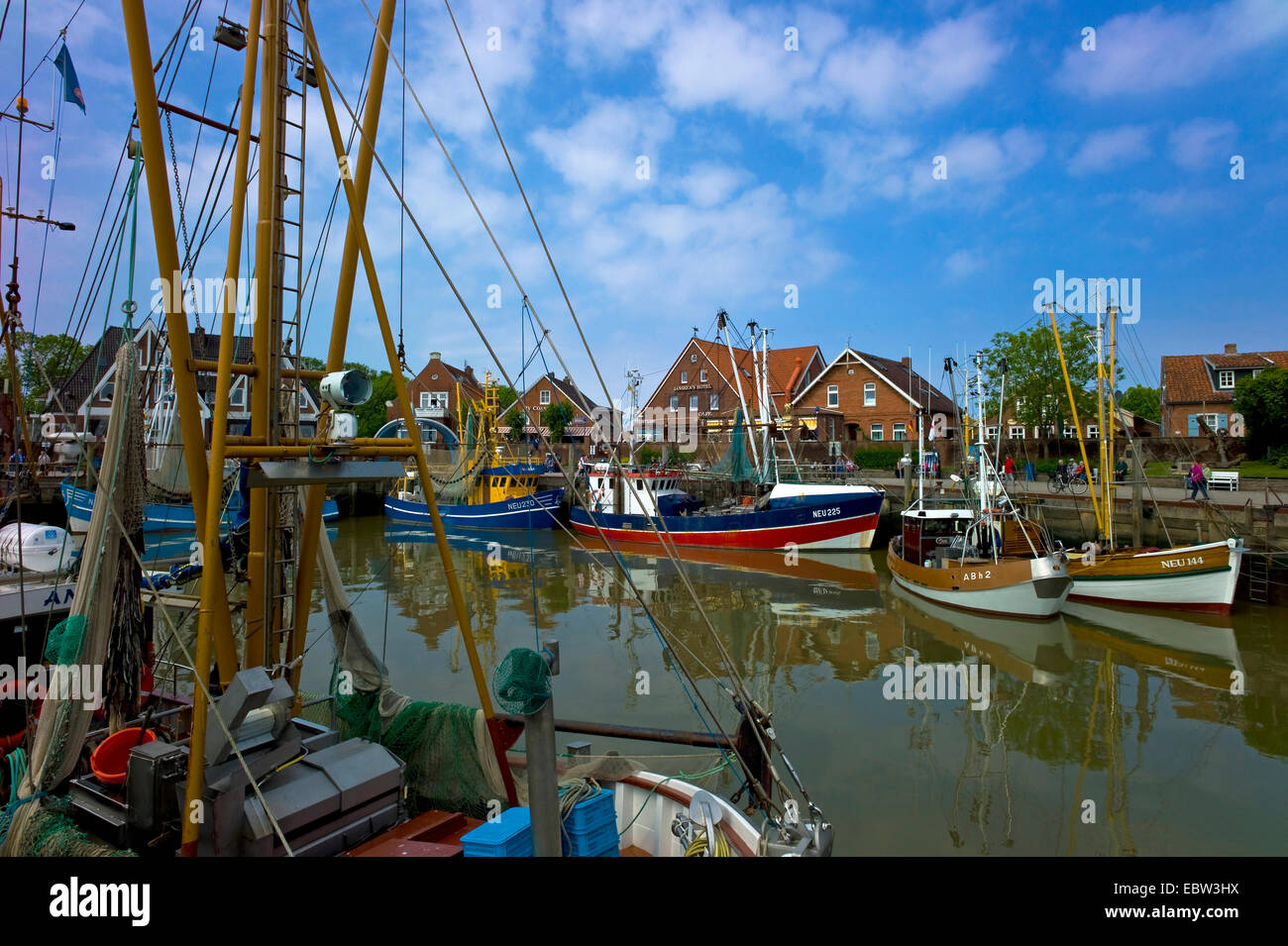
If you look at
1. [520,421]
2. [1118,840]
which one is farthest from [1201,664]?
[520,421]

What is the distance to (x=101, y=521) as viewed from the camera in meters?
5.36

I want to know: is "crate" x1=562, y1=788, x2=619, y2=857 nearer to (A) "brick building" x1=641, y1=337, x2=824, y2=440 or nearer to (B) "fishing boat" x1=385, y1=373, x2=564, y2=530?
(B) "fishing boat" x1=385, y1=373, x2=564, y2=530

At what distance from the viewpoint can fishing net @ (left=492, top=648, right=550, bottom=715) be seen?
12.7 feet

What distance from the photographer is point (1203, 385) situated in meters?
46.2

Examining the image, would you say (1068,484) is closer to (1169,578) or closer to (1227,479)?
(1227,479)

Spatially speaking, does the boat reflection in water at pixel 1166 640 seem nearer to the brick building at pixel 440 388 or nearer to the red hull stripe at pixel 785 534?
the red hull stripe at pixel 785 534

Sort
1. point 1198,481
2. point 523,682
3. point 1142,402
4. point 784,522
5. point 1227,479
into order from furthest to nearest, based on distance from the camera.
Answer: point 1142,402
point 784,522
point 1227,479
point 1198,481
point 523,682

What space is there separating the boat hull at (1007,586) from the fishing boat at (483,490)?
20.8 metres

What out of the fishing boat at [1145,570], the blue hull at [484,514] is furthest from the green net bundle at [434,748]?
the blue hull at [484,514]

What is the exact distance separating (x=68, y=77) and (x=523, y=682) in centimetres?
1011

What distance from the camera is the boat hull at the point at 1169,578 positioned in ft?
55.3

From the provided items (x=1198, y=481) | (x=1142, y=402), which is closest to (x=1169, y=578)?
(x=1198, y=481)

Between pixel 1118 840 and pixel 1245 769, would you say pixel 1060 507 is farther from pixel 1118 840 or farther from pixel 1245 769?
pixel 1118 840

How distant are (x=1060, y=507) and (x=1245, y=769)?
1951cm
